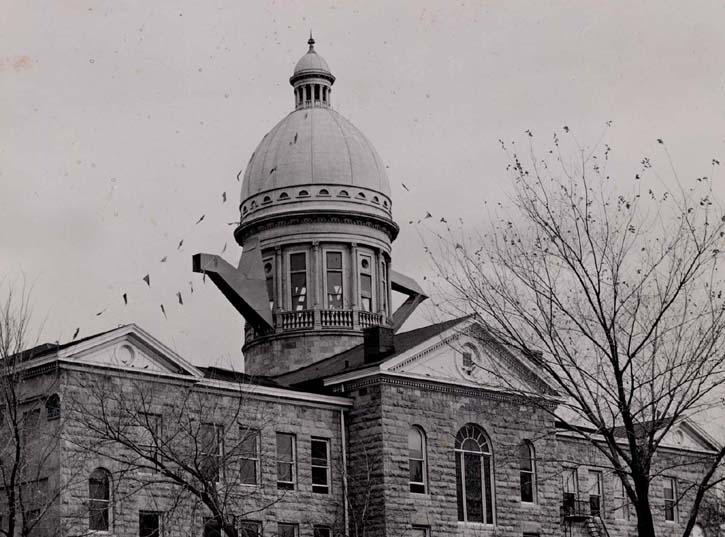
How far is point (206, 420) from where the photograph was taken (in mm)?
45750

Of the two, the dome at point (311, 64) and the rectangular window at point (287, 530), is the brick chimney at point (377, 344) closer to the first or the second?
the rectangular window at point (287, 530)

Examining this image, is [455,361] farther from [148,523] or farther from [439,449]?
[148,523]

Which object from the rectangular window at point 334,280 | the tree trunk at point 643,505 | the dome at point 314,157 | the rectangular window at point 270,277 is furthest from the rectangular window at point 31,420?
the dome at point 314,157

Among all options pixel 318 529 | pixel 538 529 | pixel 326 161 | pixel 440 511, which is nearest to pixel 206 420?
pixel 318 529

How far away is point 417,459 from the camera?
166ft

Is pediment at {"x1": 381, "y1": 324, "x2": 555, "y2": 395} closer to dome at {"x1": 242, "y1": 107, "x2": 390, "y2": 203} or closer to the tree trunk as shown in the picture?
dome at {"x1": 242, "y1": 107, "x2": 390, "y2": 203}

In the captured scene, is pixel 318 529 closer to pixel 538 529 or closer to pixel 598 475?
pixel 538 529

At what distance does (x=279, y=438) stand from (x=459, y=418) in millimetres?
6970

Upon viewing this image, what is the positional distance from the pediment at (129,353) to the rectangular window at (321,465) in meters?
6.18

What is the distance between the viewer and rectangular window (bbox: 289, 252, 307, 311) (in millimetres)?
60594

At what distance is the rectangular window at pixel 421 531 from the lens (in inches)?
1959

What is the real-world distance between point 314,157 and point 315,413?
1616 cm

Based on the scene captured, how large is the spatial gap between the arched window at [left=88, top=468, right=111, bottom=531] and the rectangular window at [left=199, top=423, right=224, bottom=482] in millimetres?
3134

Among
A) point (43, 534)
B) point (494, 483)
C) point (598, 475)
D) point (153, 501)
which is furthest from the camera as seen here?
point (598, 475)
